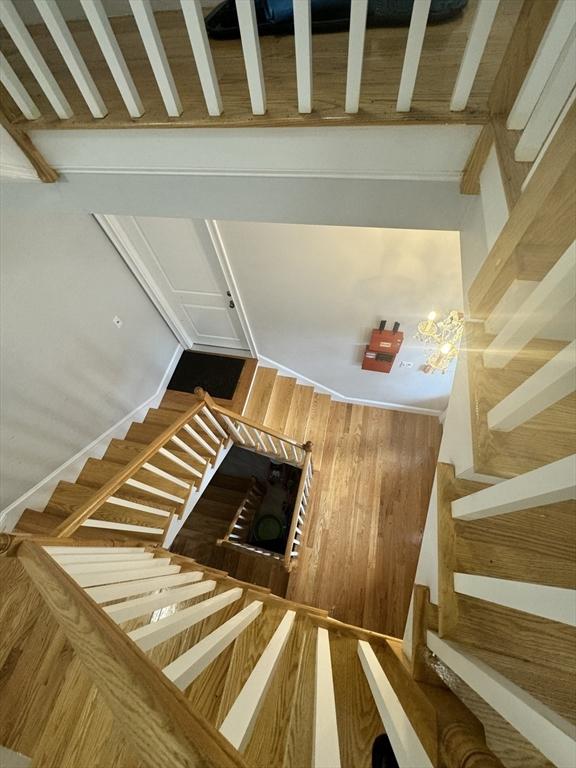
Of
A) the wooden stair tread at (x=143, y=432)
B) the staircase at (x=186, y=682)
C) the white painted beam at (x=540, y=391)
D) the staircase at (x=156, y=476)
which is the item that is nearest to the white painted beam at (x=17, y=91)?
the staircase at (x=156, y=476)

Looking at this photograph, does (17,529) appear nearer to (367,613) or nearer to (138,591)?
(138,591)

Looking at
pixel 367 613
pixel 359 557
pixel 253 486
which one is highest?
pixel 253 486

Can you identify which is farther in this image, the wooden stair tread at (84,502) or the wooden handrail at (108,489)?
the wooden stair tread at (84,502)

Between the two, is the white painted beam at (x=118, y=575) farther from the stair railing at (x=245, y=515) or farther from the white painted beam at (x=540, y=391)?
the stair railing at (x=245, y=515)

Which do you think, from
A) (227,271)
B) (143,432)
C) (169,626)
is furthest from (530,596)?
(143,432)

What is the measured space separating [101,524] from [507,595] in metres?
1.97

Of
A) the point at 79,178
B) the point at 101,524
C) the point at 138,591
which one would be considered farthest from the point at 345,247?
the point at 101,524

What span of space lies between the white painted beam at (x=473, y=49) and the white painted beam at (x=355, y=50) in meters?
0.27

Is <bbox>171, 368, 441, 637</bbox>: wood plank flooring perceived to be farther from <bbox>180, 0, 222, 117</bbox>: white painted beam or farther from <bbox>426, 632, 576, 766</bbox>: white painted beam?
<bbox>180, 0, 222, 117</bbox>: white painted beam

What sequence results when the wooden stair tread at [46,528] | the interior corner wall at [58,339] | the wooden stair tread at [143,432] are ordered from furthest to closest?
the wooden stair tread at [143,432], the wooden stair tread at [46,528], the interior corner wall at [58,339]

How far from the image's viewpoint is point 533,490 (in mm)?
515

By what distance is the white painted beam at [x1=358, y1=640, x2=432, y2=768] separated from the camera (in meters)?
0.58

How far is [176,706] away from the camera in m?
0.52

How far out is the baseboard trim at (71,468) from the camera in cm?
221
